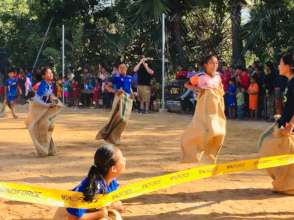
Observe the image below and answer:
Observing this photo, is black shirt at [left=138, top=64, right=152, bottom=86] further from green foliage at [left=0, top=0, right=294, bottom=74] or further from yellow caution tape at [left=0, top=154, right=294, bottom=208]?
yellow caution tape at [left=0, top=154, right=294, bottom=208]

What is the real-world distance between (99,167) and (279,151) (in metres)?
3.62

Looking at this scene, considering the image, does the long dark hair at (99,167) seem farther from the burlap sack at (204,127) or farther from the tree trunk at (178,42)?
the tree trunk at (178,42)

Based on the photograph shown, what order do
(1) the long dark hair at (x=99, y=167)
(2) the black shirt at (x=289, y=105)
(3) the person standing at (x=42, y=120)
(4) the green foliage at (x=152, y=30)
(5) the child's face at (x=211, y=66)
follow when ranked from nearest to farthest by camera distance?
(1) the long dark hair at (x=99, y=167)
(2) the black shirt at (x=289, y=105)
(5) the child's face at (x=211, y=66)
(3) the person standing at (x=42, y=120)
(4) the green foliage at (x=152, y=30)

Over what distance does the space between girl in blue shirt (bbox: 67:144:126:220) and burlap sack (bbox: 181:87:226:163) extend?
4435mm

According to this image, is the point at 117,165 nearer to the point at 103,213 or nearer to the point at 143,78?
the point at 103,213

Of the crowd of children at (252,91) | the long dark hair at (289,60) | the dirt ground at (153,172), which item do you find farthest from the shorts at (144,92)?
the long dark hair at (289,60)

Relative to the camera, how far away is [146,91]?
20.8 m

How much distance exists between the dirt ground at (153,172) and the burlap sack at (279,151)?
0.16 meters

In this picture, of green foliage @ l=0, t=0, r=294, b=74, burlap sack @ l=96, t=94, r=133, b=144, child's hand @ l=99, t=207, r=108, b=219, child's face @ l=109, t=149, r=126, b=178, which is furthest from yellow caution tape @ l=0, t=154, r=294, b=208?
green foliage @ l=0, t=0, r=294, b=74

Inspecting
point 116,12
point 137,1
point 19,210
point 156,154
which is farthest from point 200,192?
point 116,12

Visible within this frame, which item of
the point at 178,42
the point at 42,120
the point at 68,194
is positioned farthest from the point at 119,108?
the point at 178,42

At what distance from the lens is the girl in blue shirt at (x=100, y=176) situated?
4.36m

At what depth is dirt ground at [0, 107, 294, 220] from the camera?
22.6 feet

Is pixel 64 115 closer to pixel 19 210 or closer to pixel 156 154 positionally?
pixel 156 154
